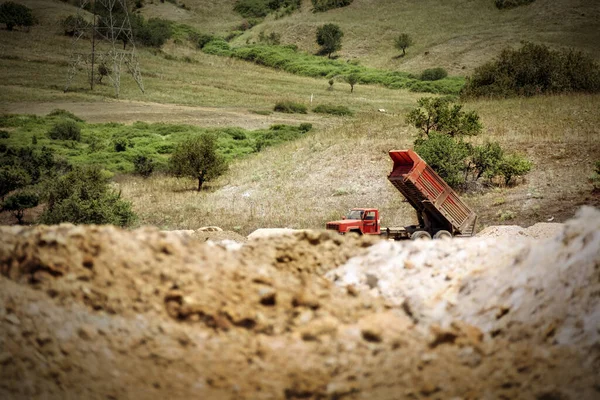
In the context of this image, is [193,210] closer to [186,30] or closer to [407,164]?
[407,164]

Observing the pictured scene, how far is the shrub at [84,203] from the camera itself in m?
25.5

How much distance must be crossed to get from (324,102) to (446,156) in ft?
155

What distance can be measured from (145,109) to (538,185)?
45303 millimetres

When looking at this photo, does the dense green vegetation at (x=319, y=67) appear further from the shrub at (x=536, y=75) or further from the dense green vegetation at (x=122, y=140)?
the shrub at (x=536, y=75)

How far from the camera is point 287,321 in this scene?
7969mm

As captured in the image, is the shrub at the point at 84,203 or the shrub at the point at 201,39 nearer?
the shrub at the point at 84,203

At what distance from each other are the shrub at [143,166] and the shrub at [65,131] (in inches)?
381

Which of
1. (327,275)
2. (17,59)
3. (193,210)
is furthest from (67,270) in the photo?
(17,59)

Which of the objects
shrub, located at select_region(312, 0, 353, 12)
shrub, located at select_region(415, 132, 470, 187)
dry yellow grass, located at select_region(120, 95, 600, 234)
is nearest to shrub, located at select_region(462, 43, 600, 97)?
dry yellow grass, located at select_region(120, 95, 600, 234)

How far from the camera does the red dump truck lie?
19.9 meters

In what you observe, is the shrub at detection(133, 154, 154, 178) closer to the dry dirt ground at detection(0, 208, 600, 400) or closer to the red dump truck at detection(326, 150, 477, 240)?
the red dump truck at detection(326, 150, 477, 240)

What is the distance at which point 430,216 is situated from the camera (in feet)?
69.6

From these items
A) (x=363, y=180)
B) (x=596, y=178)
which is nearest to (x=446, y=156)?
(x=363, y=180)

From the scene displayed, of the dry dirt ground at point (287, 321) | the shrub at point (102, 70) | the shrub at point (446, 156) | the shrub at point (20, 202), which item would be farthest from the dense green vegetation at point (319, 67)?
the dry dirt ground at point (287, 321)
